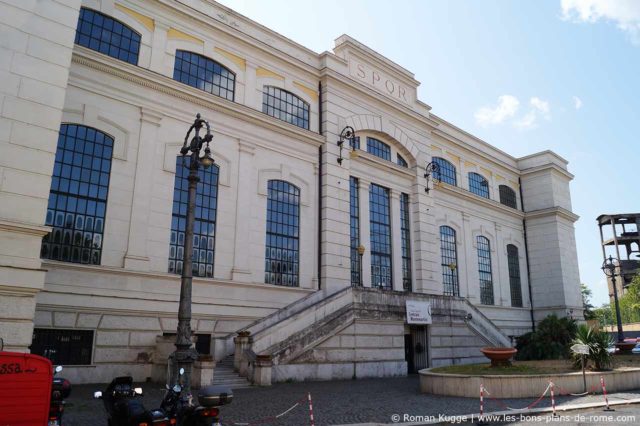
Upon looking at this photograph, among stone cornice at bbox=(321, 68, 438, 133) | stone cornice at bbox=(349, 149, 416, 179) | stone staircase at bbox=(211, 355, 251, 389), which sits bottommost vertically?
stone staircase at bbox=(211, 355, 251, 389)

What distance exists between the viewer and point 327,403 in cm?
1388

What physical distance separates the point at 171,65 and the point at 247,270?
31.3 feet

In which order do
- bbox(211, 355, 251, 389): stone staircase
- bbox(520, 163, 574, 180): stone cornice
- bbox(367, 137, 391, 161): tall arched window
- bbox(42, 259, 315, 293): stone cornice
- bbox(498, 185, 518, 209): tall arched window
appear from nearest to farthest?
bbox(211, 355, 251, 389): stone staircase
bbox(42, 259, 315, 293): stone cornice
bbox(367, 137, 391, 161): tall arched window
bbox(498, 185, 518, 209): tall arched window
bbox(520, 163, 574, 180): stone cornice

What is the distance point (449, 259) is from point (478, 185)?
26.6 ft

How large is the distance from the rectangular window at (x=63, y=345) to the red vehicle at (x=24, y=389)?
390 inches

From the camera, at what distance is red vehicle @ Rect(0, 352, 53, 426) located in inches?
285

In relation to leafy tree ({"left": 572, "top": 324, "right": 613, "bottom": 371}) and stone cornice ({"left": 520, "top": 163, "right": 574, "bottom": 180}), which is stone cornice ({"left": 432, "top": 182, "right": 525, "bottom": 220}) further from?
leafy tree ({"left": 572, "top": 324, "right": 613, "bottom": 371})

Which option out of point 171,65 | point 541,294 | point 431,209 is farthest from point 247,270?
point 541,294

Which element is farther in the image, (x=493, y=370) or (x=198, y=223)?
(x=198, y=223)

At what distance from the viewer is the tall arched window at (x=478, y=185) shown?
38.3 meters

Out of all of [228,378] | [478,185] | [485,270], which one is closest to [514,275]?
[485,270]

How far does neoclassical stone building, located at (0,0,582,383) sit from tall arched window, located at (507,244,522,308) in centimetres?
819

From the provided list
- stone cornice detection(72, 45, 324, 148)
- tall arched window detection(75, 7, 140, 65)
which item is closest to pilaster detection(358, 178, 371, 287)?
stone cornice detection(72, 45, 324, 148)

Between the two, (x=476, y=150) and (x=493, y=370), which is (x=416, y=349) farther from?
(x=476, y=150)
